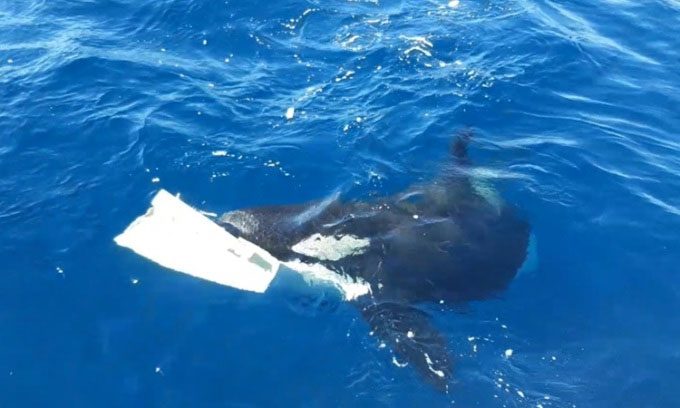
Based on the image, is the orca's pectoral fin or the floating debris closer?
the orca's pectoral fin

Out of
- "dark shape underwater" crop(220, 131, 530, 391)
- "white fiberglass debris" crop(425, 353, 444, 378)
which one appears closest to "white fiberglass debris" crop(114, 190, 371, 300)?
"dark shape underwater" crop(220, 131, 530, 391)

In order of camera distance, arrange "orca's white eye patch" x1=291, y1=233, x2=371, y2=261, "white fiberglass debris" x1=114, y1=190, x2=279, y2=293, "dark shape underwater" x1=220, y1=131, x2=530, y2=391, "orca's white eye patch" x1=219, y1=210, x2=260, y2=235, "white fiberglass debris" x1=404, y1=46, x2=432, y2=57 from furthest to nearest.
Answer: "white fiberglass debris" x1=404, y1=46, x2=432, y2=57, "orca's white eye patch" x1=219, y1=210, x2=260, y2=235, "orca's white eye patch" x1=291, y1=233, x2=371, y2=261, "white fiberglass debris" x1=114, y1=190, x2=279, y2=293, "dark shape underwater" x1=220, y1=131, x2=530, y2=391

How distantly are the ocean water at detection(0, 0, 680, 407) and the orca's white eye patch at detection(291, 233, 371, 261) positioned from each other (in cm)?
93

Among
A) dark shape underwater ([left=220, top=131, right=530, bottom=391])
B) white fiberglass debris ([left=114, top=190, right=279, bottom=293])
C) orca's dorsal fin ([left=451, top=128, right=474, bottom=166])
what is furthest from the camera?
orca's dorsal fin ([left=451, top=128, right=474, bottom=166])

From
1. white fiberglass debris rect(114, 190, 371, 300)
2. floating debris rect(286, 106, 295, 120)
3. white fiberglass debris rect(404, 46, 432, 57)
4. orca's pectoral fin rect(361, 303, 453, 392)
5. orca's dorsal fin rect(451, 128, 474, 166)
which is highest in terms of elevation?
white fiberglass debris rect(404, 46, 432, 57)

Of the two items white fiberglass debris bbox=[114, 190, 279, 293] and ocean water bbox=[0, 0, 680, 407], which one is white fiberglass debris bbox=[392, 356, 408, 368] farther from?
white fiberglass debris bbox=[114, 190, 279, 293]

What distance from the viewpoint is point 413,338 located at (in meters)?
9.98

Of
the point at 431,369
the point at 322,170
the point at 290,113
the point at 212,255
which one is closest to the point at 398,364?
the point at 431,369

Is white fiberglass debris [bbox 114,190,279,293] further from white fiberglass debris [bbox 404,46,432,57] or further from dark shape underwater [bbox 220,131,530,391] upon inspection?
white fiberglass debris [bbox 404,46,432,57]

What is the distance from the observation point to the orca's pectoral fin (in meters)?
9.45

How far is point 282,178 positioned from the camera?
1288cm

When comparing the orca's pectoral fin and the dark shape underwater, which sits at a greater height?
the dark shape underwater

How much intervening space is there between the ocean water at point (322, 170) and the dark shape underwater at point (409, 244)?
1.24 ft

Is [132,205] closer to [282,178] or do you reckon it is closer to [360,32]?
[282,178]
